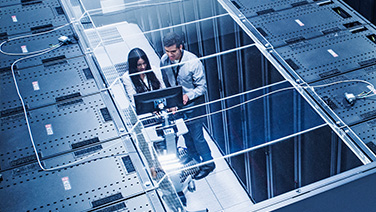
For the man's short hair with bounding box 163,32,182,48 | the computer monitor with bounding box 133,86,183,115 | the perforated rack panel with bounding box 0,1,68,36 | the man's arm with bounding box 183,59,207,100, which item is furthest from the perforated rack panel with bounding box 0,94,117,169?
the perforated rack panel with bounding box 0,1,68,36

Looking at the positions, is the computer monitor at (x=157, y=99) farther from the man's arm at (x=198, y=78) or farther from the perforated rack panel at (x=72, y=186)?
the perforated rack panel at (x=72, y=186)

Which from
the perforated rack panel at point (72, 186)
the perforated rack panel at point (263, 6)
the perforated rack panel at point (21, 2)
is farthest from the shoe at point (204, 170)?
the perforated rack panel at point (21, 2)

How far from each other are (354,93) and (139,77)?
172 cm

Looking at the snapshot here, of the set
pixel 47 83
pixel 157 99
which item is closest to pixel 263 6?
pixel 157 99

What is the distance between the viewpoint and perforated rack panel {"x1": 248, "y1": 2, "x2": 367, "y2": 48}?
4.45 m

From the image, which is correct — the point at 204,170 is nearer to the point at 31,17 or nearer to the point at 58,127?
the point at 58,127

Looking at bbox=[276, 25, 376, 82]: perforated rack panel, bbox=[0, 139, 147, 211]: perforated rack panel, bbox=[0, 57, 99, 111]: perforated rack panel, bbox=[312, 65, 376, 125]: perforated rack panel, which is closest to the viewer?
bbox=[0, 139, 147, 211]: perforated rack panel

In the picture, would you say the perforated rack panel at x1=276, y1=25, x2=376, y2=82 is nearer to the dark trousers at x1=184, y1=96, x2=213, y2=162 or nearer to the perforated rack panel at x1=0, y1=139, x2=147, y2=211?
the dark trousers at x1=184, y1=96, x2=213, y2=162

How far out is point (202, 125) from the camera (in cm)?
398

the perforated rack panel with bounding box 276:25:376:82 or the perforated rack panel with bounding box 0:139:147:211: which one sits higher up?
the perforated rack panel with bounding box 276:25:376:82

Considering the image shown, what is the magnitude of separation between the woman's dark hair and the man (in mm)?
94

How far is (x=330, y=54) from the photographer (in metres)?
4.23

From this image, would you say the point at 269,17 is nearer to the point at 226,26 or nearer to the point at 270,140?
the point at 226,26

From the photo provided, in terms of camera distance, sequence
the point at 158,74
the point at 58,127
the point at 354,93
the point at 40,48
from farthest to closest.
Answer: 1. the point at 40,48
2. the point at 158,74
3. the point at 354,93
4. the point at 58,127
